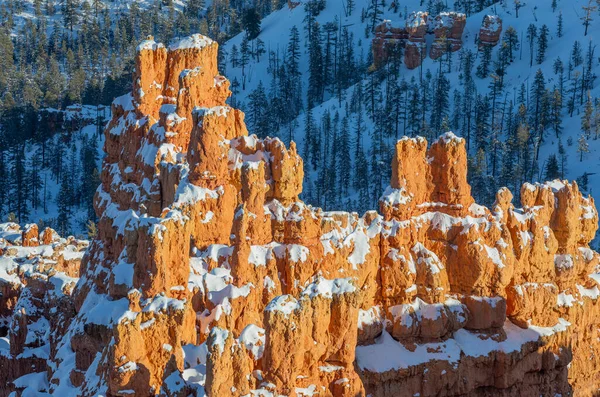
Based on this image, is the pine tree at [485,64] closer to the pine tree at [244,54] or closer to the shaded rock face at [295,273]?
the pine tree at [244,54]

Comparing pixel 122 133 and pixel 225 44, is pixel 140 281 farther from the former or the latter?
pixel 225 44

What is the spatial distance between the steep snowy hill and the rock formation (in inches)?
44.8

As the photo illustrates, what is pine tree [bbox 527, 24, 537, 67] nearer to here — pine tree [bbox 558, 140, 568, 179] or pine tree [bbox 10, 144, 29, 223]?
pine tree [bbox 558, 140, 568, 179]

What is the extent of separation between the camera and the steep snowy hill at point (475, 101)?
287 ft

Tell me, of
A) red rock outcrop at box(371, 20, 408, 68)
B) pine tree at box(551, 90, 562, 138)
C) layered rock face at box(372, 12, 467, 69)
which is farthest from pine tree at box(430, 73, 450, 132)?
pine tree at box(551, 90, 562, 138)

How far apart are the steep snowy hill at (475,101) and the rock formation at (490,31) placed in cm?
114

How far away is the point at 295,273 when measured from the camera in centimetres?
2723

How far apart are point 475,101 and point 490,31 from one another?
17.9 metres

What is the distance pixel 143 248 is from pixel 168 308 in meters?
2.53

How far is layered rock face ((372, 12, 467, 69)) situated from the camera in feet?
382

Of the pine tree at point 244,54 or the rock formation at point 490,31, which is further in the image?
the pine tree at point 244,54

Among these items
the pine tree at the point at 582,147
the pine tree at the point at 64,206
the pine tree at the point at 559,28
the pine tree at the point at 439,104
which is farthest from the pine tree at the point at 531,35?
the pine tree at the point at 64,206

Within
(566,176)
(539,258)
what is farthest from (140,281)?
(566,176)

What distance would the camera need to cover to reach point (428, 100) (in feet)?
338
